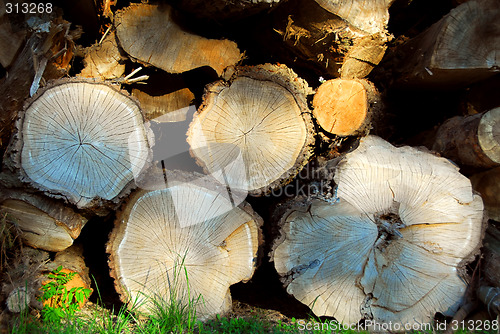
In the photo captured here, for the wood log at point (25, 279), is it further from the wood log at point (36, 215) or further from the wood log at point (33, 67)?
the wood log at point (33, 67)

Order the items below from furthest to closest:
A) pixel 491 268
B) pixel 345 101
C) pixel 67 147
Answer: pixel 345 101, pixel 491 268, pixel 67 147

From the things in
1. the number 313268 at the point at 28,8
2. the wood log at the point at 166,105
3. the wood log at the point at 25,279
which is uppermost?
the number 313268 at the point at 28,8

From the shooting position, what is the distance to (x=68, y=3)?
2463mm

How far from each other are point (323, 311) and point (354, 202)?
59cm

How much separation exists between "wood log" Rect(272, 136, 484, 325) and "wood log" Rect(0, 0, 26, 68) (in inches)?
69.7

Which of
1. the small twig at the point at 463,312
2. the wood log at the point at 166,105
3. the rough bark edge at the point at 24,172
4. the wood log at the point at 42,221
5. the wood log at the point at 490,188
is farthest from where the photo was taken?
the wood log at the point at 166,105

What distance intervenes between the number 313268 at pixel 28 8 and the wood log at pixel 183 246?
124cm

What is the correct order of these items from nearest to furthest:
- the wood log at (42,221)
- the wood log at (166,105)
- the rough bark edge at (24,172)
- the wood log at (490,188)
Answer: the rough bark edge at (24,172) → the wood log at (42,221) → the wood log at (490,188) → the wood log at (166,105)

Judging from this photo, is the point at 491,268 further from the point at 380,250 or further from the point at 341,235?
the point at 341,235

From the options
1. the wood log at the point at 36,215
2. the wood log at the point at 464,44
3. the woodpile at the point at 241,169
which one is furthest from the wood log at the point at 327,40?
the wood log at the point at 36,215

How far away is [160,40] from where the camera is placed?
234 cm

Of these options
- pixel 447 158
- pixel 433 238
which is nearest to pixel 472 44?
pixel 447 158

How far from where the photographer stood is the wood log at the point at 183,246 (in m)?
2.07

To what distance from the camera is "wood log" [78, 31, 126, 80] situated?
92.7 inches
